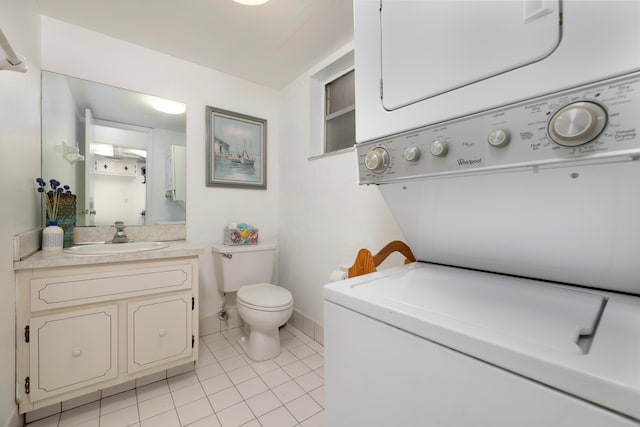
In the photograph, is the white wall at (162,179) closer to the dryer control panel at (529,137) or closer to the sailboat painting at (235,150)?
the sailboat painting at (235,150)

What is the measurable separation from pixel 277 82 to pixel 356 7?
1775mm

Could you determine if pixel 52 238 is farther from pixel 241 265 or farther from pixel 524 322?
pixel 524 322

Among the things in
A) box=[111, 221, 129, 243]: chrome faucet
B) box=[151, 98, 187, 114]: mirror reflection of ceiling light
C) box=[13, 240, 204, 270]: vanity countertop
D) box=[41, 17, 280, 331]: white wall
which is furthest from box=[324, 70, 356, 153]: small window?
box=[111, 221, 129, 243]: chrome faucet

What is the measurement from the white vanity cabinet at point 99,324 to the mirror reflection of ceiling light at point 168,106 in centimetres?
125

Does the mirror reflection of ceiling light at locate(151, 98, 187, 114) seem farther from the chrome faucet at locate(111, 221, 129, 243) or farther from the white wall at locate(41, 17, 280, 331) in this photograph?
the chrome faucet at locate(111, 221, 129, 243)

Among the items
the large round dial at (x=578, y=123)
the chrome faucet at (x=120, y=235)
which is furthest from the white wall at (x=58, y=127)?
the large round dial at (x=578, y=123)

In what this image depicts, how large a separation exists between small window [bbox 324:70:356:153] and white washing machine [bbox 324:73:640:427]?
1289mm

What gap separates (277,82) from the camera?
→ 8.07 feet

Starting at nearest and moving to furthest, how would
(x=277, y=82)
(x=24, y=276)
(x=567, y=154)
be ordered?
(x=567, y=154) < (x=24, y=276) < (x=277, y=82)

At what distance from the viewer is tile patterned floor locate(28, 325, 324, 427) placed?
52.6 inches

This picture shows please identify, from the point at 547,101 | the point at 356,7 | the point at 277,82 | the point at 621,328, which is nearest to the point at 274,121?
the point at 277,82

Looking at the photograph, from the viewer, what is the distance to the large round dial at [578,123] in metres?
0.45

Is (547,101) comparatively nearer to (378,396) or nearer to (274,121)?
(378,396)

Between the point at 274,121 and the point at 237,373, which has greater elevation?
the point at 274,121
